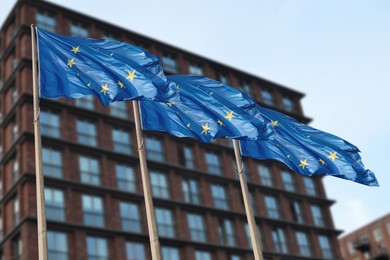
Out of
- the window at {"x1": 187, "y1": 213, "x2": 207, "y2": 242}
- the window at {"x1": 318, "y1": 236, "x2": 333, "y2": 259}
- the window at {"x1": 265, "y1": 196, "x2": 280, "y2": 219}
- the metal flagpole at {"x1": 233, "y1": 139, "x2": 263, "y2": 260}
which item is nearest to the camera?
the metal flagpole at {"x1": 233, "y1": 139, "x2": 263, "y2": 260}

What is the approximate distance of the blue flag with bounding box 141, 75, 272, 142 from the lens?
21.5 meters

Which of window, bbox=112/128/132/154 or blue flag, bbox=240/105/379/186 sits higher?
window, bbox=112/128/132/154

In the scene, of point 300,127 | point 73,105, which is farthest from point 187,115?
point 73,105

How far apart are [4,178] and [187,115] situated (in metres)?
35.7

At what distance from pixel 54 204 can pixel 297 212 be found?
25.9 metres

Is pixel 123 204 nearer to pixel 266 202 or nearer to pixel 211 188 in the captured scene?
pixel 211 188

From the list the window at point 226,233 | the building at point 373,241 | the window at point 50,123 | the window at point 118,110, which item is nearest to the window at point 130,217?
the window at point 50,123

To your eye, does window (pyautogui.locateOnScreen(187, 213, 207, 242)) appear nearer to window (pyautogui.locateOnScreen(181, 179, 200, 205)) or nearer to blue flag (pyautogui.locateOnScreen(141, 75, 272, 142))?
window (pyautogui.locateOnScreen(181, 179, 200, 205))

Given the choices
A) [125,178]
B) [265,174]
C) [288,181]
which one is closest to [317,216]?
[288,181]

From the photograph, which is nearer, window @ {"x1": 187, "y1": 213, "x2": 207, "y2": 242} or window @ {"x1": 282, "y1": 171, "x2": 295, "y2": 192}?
window @ {"x1": 187, "y1": 213, "x2": 207, "y2": 242}

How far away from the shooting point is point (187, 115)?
856 inches

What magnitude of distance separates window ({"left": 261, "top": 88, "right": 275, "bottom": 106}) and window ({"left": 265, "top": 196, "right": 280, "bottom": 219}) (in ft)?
39.0

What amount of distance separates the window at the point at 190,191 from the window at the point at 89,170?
26.8ft

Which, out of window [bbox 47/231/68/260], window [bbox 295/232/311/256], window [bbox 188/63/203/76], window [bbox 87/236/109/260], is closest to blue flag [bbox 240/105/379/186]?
window [bbox 47/231/68/260]
